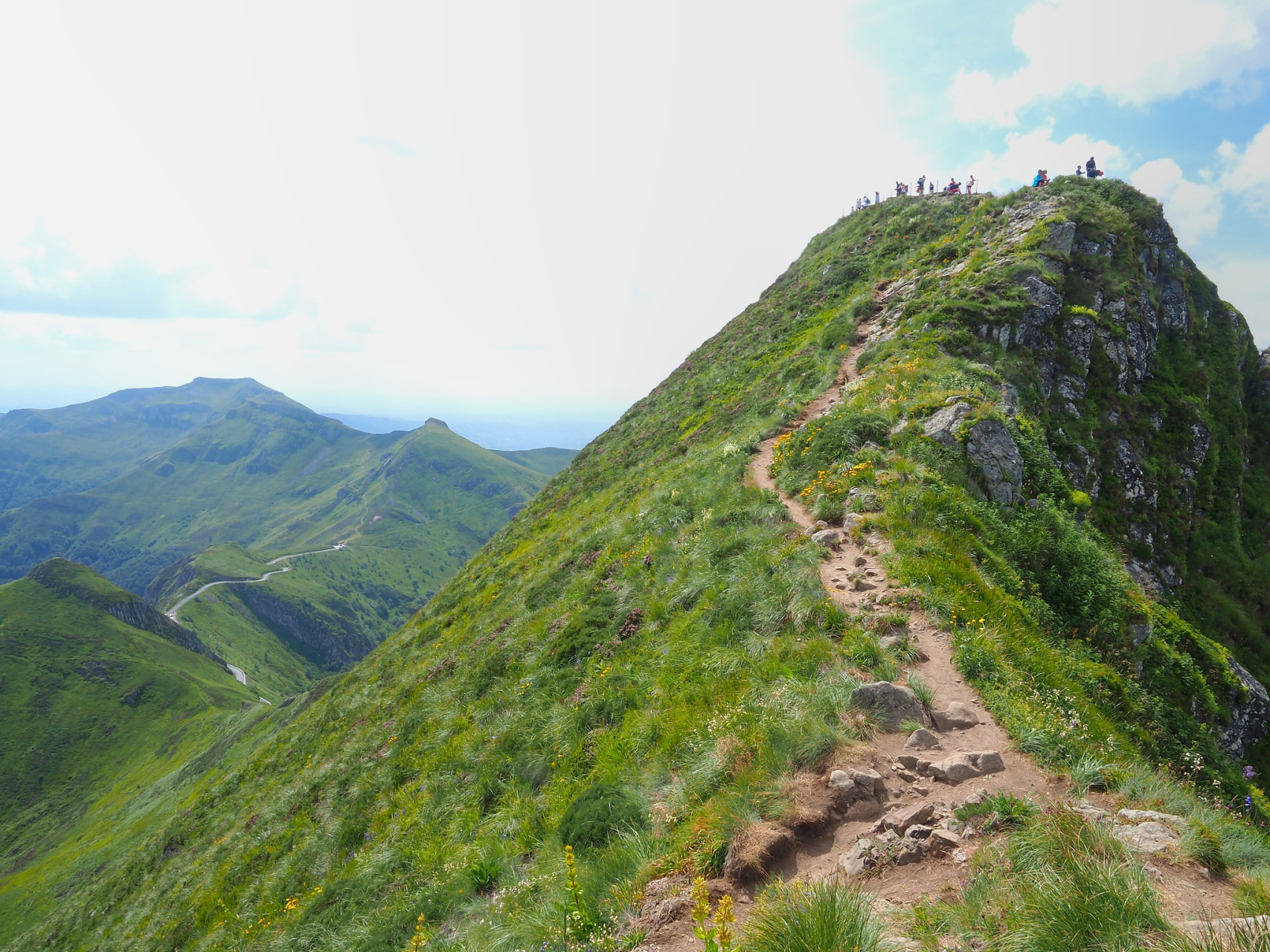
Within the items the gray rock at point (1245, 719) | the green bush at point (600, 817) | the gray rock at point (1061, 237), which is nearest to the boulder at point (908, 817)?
the green bush at point (600, 817)

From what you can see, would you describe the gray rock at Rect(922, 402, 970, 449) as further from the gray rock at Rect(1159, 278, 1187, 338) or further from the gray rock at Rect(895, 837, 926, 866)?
the gray rock at Rect(1159, 278, 1187, 338)

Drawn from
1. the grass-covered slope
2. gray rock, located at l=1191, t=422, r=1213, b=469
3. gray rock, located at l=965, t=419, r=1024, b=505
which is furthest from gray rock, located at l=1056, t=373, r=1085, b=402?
gray rock, located at l=965, t=419, r=1024, b=505

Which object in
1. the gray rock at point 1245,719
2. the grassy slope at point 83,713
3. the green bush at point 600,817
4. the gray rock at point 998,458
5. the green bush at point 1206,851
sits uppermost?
the gray rock at point 998,458

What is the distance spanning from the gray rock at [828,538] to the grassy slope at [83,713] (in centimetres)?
10852

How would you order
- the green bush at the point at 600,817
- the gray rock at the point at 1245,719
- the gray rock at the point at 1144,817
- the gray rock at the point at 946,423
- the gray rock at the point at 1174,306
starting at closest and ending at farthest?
the gray rock at the point at 1144,817 < the green bush at the point at 600,817 < the gray rock at the point at 1245,719 < the gray rock at the point at 946,423 < the gray rock at the point at 1174,306

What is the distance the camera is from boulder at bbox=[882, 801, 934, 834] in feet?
19.0

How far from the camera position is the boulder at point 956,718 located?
7.39m

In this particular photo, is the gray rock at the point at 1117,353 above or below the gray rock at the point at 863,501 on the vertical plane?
above

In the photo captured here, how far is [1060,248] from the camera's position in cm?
2631

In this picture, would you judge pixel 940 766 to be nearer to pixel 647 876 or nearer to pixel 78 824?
pixel 647 876

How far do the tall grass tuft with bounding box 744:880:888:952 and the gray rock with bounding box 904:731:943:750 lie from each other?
304 centimetres

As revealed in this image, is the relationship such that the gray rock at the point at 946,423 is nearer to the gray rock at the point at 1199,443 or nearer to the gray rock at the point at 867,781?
the gray rock at the point at 867,781

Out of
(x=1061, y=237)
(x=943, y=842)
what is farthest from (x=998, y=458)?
(x=1061, y=237)

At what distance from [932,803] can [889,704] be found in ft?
5.31
